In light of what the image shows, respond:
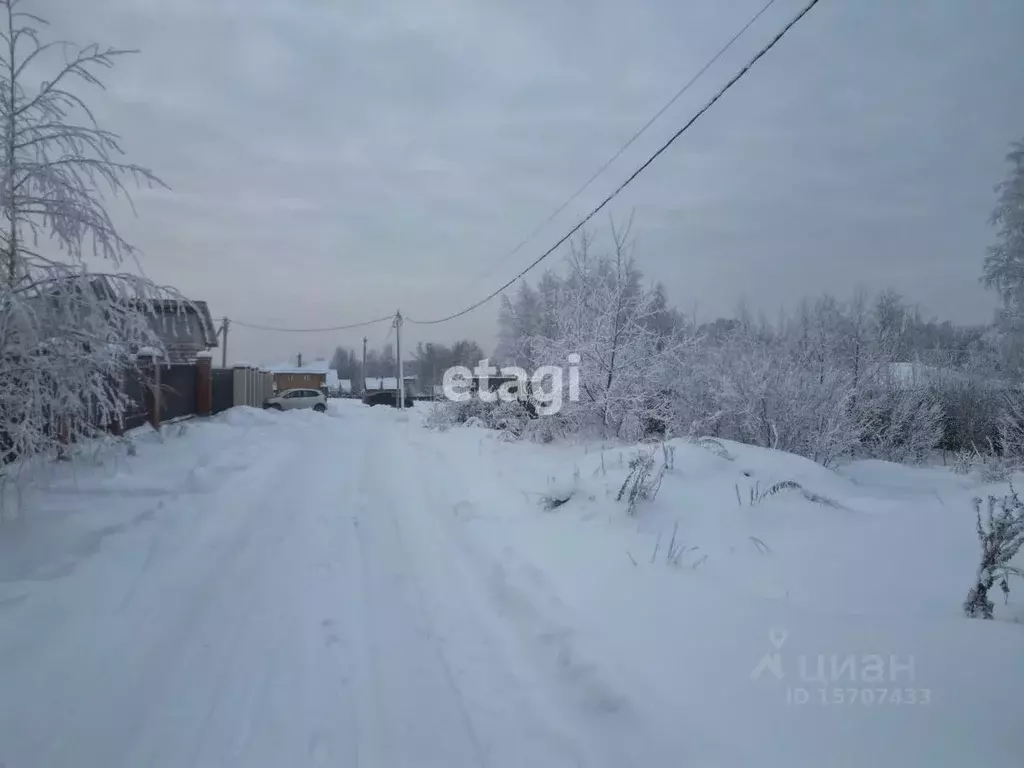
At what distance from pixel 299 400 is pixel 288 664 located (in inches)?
1181

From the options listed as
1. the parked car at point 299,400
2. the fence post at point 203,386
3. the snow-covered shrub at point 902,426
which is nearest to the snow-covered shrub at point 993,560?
the snow-covered shrub at point 902,426

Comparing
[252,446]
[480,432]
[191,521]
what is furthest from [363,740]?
[480,432]

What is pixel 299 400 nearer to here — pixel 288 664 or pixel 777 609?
pixel 288 664

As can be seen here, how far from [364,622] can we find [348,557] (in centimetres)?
157

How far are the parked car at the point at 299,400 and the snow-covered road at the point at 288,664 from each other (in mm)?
26379

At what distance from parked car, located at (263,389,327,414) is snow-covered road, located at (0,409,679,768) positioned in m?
26.4

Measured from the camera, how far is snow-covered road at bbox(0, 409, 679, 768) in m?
3.00

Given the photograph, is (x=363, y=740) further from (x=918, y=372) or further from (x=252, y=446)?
(x=918, y=372)

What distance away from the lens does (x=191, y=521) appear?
670cm

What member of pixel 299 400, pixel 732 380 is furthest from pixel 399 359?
pixel 732 380

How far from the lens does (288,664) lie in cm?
381

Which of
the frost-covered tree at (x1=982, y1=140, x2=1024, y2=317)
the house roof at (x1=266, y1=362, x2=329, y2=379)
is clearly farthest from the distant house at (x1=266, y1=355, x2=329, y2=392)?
the frost-covered tree at (x1=982, y1=140, x2=1024, y2=317)

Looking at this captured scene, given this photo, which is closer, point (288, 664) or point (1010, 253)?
point (288, 664)

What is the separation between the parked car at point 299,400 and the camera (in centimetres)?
3144
